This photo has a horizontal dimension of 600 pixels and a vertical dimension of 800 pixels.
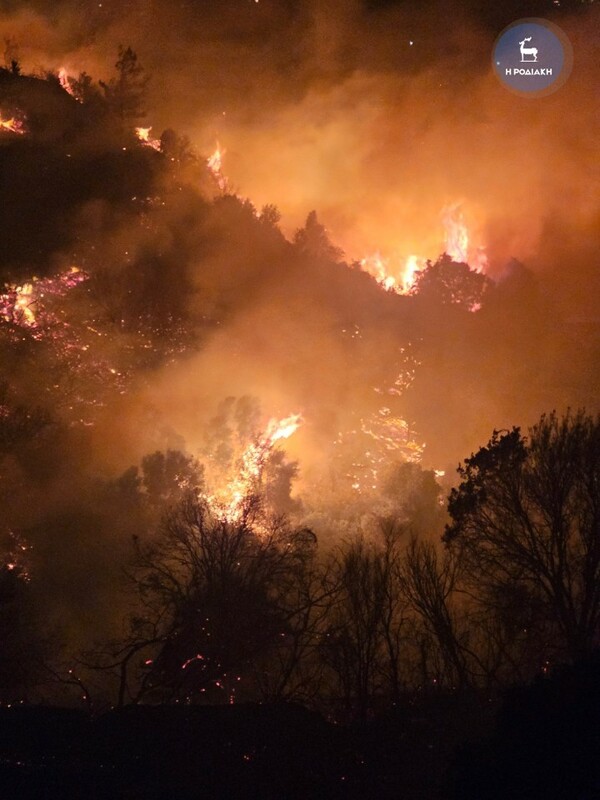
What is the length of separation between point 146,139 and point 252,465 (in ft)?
108

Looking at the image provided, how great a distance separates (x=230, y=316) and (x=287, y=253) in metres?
12.6

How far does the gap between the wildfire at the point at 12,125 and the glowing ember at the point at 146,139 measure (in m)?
10.6

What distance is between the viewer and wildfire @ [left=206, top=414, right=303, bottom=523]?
44000 mm

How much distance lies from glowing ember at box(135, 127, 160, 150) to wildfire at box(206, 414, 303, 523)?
27.8 metres

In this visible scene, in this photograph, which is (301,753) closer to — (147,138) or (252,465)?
(252,465)

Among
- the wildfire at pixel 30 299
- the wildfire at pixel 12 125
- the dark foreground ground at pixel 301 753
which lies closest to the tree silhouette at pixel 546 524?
the dark foreground ground at pixel 301 753

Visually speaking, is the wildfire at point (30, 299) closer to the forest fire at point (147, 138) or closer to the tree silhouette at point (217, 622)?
the forest fire at point (147, 138)

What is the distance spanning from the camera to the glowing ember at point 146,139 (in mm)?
56094

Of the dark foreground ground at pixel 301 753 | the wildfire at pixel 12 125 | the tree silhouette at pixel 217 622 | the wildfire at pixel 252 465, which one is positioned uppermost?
the wildfire at pixel 12 125

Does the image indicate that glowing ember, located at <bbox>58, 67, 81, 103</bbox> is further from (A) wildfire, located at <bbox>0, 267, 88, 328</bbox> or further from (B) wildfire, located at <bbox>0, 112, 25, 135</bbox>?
(A) wildfire, located at <bbox>0, 267, 88, 328</bbox>

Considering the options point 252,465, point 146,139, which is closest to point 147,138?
point 146,139

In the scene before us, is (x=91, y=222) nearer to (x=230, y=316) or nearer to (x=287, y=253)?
(x=230, y=316)

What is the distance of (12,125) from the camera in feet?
158

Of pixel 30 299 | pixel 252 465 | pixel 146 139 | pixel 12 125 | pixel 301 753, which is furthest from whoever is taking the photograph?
pixel 146 139
